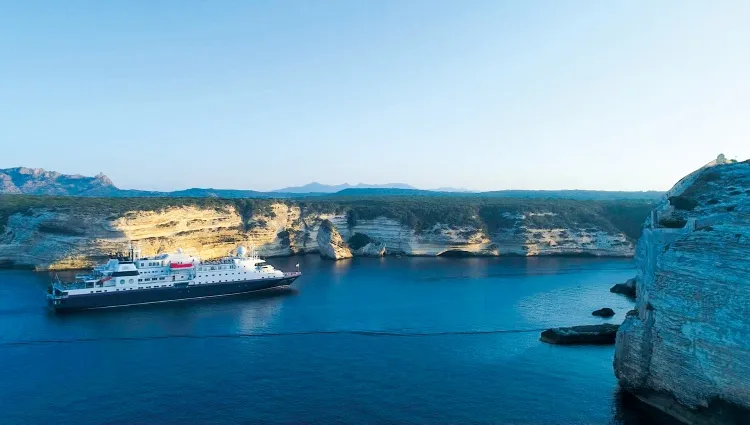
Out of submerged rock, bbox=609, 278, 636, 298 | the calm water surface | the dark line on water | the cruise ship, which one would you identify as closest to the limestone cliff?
the calm water surface

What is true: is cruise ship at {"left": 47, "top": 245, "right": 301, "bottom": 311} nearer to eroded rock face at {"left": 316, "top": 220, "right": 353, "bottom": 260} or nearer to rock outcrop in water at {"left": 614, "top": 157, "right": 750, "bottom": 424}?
eroded rock face at {"left": 316, "top": 220, "right": 353, "bottom": 260}

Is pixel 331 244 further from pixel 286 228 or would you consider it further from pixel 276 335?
pixel 276 335

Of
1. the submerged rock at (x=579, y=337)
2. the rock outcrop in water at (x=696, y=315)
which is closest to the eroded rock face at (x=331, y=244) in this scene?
the submerged rock at (x=579, y=337)

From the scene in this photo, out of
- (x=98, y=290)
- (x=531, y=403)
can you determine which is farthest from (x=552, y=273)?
(x=98, y=290)

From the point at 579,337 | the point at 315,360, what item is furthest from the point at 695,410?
the point at 315,360

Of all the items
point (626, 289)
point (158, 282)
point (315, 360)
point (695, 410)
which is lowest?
point (315, 360)

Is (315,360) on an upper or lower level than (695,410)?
lower

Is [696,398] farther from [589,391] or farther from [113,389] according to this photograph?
[113,389]
